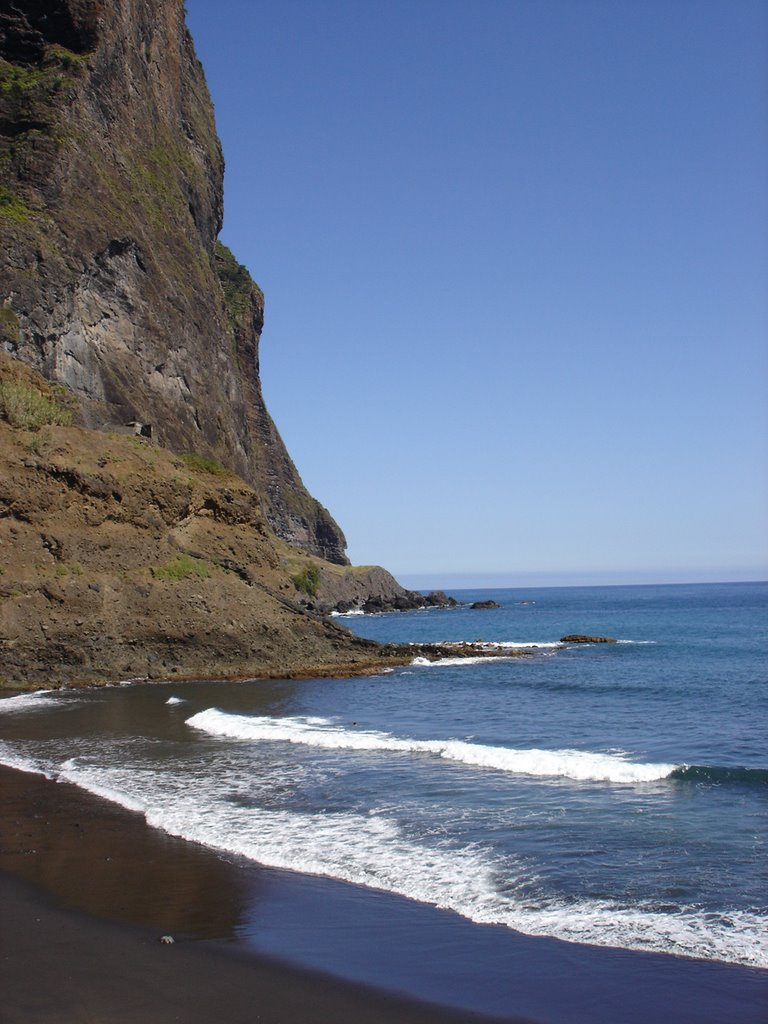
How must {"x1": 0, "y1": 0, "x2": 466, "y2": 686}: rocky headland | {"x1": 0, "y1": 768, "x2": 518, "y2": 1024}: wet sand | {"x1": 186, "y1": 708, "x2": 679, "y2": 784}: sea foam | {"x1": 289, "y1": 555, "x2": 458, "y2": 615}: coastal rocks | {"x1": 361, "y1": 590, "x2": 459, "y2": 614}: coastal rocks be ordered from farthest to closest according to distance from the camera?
{"x1": 361, "y1": 590, "x2": 459, "y2": 614}: coastal rocks → {"x1": 289, "y1": 555, "x2": 458, "y2": 615}: coastal rocks → {"x1": 0, "y1": 0, "x2": 466, "y2": 686}: rocky headland → {"x1": 186, "y1": 708, "x2": 679, "y2": 784}: sea foam → {"x1": 0, "y1": 768, "x2": 518, "y2": 1024}: wet sand

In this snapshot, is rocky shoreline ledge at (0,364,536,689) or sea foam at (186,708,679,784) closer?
sea foam at (186,708,679,784)

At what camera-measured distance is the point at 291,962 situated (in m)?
7.60

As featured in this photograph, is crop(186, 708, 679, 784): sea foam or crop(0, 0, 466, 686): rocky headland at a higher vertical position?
crop(0, 0, 466, 686): rocky headland

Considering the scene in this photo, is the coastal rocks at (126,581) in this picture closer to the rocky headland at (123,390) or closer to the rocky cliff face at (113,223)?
the rocky headland at (123,390)

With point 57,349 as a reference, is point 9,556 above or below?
below

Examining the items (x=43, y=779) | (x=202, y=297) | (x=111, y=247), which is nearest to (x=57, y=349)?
(x=111, y=247)

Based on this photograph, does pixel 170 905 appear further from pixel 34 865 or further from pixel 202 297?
pixel 202 297

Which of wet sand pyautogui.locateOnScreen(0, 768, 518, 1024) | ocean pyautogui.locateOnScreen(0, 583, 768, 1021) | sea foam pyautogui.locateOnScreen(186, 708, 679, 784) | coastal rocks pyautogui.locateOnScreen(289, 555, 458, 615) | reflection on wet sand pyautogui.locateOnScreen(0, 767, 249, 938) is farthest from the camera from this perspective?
coastal rocks pyautogui.locateOnScreen(289, 555, 458, 615)

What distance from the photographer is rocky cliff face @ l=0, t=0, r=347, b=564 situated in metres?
50.8

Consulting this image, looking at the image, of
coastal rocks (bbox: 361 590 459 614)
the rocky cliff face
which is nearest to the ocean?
the rocky cliff face

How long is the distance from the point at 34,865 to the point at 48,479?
24772 millimetres

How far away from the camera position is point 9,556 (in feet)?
102

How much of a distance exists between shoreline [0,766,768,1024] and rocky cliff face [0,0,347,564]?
136 feet

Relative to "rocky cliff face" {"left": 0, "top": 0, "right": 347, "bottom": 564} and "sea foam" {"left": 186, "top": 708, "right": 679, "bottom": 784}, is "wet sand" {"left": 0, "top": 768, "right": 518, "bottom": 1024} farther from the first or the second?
"rocky cliff face" {"left": 0, "top": 0, "right": 347, "bottom": 564}
